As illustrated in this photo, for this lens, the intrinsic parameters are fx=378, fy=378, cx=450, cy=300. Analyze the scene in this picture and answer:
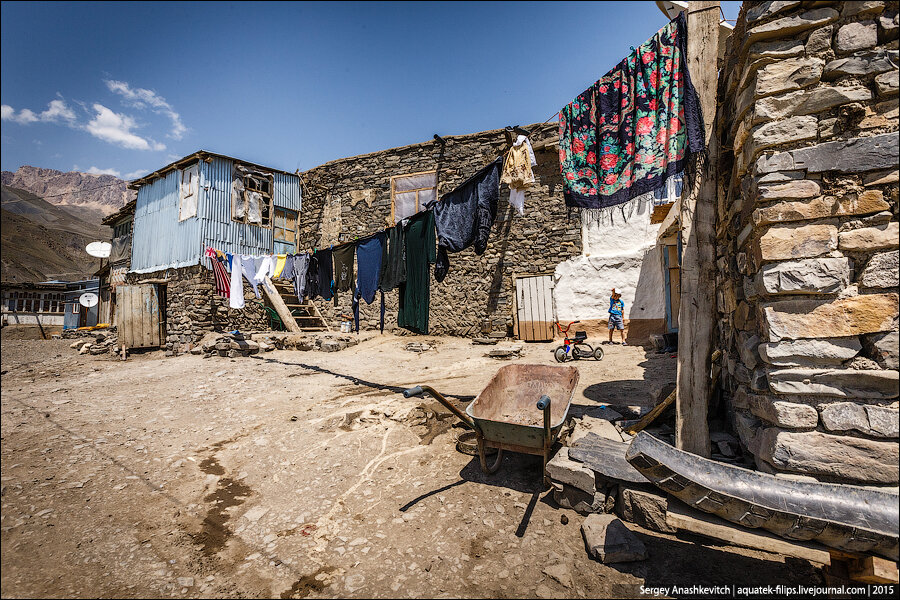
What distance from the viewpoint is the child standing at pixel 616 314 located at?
32.4ft

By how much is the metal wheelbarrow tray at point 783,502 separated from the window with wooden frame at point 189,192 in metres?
14.7

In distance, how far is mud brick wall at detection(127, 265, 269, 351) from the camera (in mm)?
11867

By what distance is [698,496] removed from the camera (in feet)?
7.22

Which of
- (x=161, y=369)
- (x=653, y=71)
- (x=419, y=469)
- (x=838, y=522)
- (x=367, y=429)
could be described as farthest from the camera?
(x=161, y=369)

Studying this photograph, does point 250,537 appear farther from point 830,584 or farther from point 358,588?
point 830,584

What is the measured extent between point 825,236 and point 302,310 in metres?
13.5

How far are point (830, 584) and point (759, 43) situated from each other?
3.37 m

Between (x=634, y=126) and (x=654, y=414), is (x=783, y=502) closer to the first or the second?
(x=654, y=414)

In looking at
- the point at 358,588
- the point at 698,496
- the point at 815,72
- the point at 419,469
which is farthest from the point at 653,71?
the point at 358,588

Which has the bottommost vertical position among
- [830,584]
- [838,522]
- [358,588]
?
[358,588]

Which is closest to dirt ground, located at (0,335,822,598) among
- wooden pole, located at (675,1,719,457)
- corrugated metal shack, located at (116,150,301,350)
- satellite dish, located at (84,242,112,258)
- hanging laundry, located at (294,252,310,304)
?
wooden pole, located at (675,1,719,457)

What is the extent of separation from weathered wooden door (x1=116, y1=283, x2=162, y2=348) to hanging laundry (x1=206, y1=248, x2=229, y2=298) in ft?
7.51

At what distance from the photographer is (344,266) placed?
7.82 metres

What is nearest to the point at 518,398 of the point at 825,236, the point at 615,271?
the point at 825,236
